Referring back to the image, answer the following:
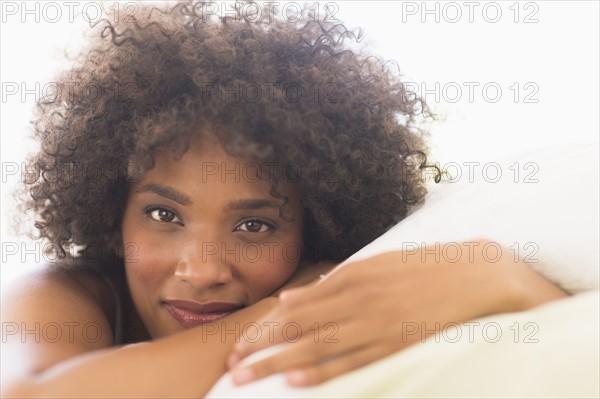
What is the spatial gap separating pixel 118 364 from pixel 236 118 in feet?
1.45

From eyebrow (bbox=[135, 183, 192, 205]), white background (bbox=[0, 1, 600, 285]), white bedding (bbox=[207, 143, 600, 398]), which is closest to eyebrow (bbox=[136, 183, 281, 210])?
eyebrow (bbox=[135, 183, 192, 205])

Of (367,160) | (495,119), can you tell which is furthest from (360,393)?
(495,119)

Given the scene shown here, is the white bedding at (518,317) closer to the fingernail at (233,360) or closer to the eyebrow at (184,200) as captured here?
the fingernail at (233,360)

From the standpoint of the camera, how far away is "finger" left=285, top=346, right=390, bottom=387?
0.81 metres

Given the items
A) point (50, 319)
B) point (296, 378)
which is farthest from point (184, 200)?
point (296, 378)

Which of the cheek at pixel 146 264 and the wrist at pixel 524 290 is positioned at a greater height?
the cheek at pixel 146 264

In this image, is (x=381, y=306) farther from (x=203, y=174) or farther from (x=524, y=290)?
(x=203, y=174)

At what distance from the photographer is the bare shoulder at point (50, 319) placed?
→ 3.32 ft

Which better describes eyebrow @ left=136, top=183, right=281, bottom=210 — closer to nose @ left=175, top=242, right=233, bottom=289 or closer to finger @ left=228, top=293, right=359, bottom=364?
nose @ left=175, top=242, right=233, bottom=289

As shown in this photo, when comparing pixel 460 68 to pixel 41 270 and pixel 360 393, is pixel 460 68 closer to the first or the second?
pixel 41 270

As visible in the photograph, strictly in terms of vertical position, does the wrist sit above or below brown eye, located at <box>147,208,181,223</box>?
below

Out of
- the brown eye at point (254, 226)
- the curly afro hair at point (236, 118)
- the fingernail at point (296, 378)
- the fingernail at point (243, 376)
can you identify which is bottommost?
the fingernail at point (296, 378)

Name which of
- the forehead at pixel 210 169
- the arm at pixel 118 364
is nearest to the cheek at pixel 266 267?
the forehead at pixel 210 169

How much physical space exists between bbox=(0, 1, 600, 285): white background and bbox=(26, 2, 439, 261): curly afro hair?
1.87 ft
